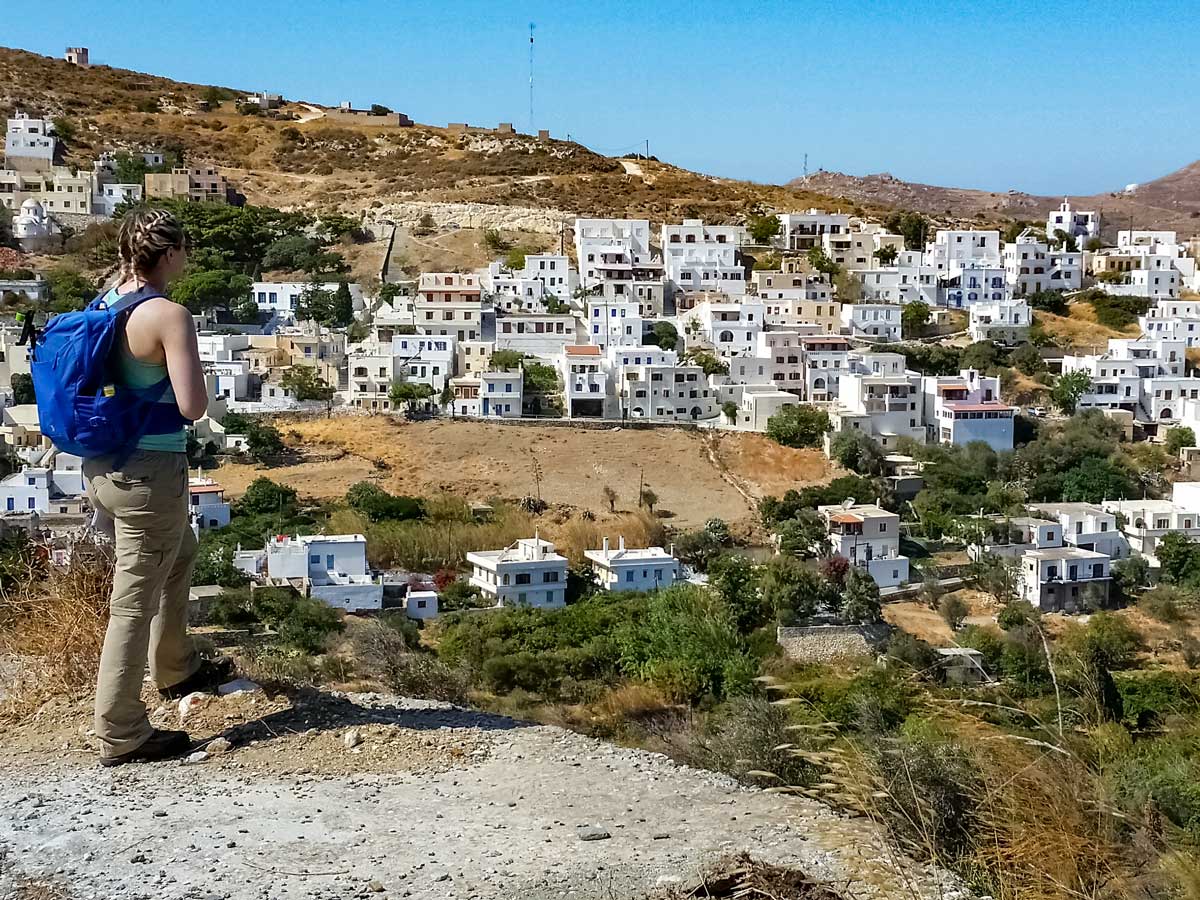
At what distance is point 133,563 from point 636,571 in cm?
1319

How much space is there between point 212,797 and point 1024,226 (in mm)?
38536

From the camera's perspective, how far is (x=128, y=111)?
4441 cm

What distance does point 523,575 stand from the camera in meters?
15.7

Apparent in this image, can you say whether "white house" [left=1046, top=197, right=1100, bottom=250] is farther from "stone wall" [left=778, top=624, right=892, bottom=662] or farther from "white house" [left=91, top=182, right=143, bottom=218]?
"stone wall" [left=778, top=624, right=892, bottom=662]

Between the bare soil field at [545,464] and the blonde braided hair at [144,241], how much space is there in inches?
620

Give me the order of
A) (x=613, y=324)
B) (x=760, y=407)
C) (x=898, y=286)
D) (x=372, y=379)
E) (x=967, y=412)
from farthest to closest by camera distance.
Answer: (x=898, y=286)
(x=613, y=324)
(x=372, y=379)
(x=760, y=407)
(x=967, y=412)

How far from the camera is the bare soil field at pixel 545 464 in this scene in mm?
19484

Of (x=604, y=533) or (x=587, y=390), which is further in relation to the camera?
(x=587, y=390)

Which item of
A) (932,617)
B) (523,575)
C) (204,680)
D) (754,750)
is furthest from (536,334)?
(204,680)

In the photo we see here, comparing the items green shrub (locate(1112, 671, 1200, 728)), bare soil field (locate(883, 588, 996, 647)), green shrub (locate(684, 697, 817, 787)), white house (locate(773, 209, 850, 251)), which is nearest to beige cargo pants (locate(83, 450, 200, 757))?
green shrub (locate(684, 697, 817, 787))

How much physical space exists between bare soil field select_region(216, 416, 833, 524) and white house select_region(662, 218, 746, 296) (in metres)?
6.97

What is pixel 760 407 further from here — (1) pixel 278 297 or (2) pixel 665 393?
(1) pixel 278 297

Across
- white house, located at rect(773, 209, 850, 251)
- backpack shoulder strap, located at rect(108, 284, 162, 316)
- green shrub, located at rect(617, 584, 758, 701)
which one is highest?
white house, located at rect(773, 209, 850, 251)

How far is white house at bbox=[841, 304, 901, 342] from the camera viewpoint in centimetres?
2717
